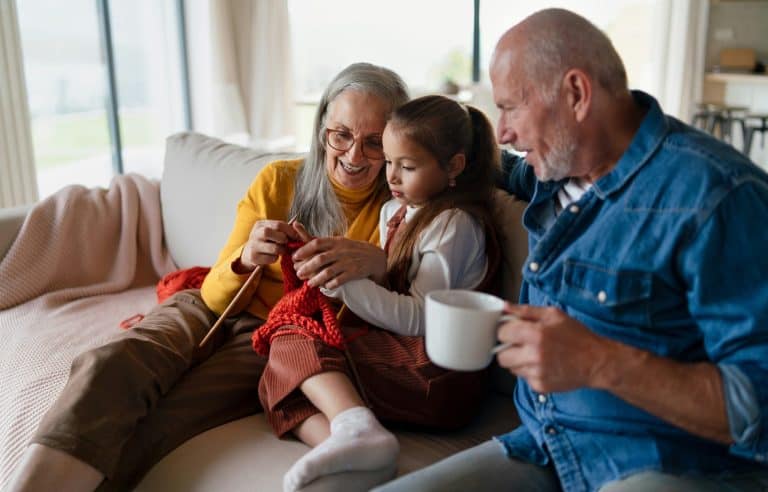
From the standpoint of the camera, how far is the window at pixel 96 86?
3867 mm

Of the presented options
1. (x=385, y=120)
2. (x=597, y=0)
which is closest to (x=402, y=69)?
(x=597, y=0)

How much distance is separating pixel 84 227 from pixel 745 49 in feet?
19.3

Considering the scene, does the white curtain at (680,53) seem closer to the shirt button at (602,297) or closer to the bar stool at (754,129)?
the bar stool at (754,129)

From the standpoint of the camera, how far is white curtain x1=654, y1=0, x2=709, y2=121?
592cm

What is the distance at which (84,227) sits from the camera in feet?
7.14

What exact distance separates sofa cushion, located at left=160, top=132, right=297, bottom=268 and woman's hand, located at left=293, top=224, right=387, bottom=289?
70 cm

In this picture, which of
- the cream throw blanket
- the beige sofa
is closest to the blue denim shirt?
the beige sofa

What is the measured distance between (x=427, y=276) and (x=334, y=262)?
0.18 metres

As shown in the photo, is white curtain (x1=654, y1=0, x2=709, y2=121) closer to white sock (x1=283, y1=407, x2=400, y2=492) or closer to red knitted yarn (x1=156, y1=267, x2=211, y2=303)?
red knitted yarn (x1=156, y1=267, x2=211, y2=303)

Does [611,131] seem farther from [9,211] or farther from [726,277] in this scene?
[9,211]

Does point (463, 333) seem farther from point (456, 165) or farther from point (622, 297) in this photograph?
point (456, 165)

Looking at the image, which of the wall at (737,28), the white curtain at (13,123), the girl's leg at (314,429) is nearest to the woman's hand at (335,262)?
the girl's leg at (314,429)

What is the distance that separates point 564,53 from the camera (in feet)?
3.53

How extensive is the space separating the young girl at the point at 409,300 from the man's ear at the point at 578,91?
41 centimetres
